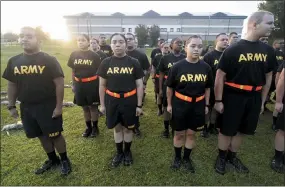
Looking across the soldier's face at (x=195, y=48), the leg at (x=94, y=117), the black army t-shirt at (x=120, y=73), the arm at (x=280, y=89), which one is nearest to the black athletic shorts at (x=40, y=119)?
the black army t-shirt at (x=120, y=73)

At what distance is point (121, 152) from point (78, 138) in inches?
54.2

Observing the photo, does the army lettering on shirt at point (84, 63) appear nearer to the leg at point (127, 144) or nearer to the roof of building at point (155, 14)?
the leg at point (127, 144)

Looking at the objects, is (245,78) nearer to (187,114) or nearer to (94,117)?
(187,114)

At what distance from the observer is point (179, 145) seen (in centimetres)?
343

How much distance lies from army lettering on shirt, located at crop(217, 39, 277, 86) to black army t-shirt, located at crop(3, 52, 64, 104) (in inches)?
101

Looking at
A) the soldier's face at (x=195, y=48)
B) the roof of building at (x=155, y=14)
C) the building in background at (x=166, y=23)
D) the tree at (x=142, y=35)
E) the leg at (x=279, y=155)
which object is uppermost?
the roof of building at (x=155, y=14)

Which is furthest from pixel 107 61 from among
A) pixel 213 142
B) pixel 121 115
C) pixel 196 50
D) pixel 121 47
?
pixel 213 142

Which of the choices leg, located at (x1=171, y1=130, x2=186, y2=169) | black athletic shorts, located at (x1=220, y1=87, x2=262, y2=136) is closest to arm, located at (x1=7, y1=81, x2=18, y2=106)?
leg, located at (x1=171, y1=130, x2=186, y2=169)

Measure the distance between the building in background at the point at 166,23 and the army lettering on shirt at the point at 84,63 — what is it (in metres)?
65.7

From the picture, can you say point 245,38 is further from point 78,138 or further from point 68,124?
point 68,124

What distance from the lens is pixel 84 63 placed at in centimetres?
417

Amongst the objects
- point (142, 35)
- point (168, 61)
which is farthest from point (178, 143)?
point (142, 35)

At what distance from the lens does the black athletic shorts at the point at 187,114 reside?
3.07 m

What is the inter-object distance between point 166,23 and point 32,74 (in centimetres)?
7181
